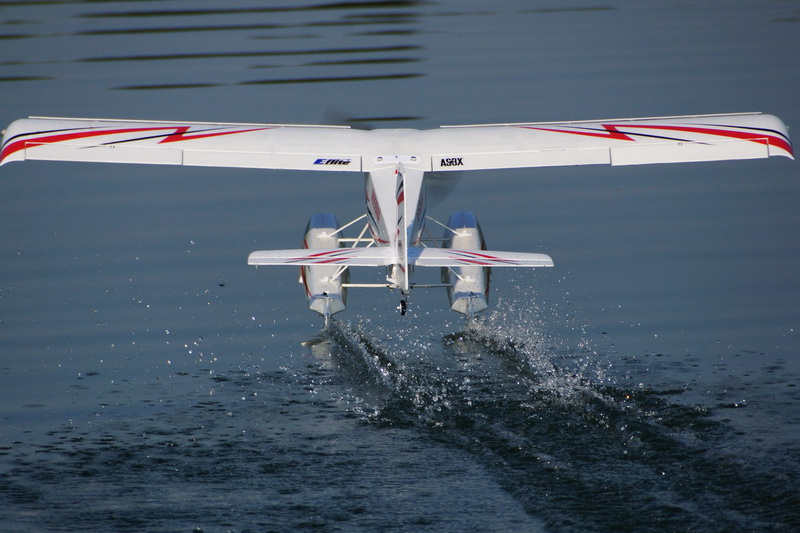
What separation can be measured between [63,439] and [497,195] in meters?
7.47

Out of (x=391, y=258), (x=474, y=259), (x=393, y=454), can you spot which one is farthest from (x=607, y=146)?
(x=393, y=454)

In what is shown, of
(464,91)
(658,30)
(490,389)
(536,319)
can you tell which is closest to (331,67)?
(464,91)

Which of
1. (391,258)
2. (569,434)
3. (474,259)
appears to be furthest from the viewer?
(391,258)

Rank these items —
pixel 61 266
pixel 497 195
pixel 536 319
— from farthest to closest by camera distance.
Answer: pixel 497 195 → pixel 61 266 → pixel 536 319

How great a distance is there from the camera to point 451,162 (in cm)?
1141

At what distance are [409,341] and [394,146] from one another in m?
2.53

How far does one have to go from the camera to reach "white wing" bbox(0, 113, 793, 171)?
11320mm

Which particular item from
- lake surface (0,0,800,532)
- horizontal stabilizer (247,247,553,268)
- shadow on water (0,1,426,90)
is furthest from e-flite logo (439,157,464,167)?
shadow on water (0,1,426,90)

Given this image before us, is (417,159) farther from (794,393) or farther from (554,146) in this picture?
(794,393)

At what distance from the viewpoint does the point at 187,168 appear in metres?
16.1

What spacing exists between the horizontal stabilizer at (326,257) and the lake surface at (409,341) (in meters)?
0.92

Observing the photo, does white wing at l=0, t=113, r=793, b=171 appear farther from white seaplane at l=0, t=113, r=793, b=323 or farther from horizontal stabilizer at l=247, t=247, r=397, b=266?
horizontal stabilizer at l=247, t=247, r=397, b=266

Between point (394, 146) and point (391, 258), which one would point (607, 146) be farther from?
point (391, 258)

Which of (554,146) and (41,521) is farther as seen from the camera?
(554,146)
